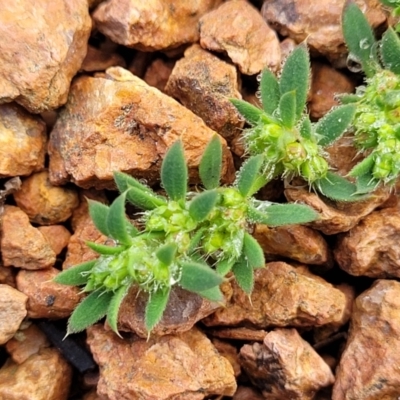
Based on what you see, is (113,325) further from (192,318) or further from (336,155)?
(336,155)

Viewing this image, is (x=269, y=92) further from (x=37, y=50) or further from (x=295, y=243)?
(x=37, y=50)

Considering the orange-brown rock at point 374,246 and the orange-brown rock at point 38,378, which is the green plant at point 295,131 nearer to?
the orange-brown rock at point 374,246

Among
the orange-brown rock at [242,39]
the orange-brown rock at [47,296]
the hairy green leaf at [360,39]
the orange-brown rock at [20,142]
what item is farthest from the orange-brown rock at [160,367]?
the hairy green leaf at [360,39]

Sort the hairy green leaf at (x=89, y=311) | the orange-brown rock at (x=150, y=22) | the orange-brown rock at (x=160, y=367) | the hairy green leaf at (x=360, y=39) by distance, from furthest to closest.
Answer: the orange-brown rock at (x=150, y=22) → the hairy green leaf at (x=360, y=39) → the orange-brown rock at (x=160, y=367) → the hairy green leaf at (x=89, y=311)

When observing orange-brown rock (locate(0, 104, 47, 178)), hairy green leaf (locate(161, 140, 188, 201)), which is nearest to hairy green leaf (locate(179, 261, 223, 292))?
hairy green leaf (locate(161, 140, 188, 201))

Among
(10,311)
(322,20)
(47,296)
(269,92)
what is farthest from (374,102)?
(10,311)
